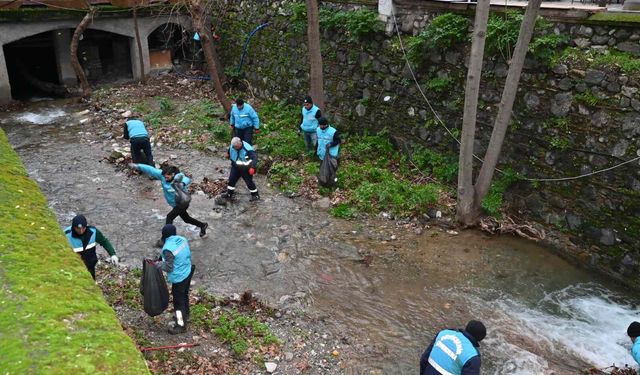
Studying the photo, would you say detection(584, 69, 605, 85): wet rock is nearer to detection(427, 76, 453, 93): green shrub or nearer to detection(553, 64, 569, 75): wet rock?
detection(553, 64, 569, 75): wet rock

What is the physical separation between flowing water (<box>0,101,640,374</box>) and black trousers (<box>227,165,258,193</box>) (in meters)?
0.33

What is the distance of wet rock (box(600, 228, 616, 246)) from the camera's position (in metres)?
8.15

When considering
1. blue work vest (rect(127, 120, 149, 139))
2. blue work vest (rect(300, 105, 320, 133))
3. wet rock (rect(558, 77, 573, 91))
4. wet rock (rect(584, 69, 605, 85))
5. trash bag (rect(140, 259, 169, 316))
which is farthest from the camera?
blue work vest (rect(300, 105, 320, 133))

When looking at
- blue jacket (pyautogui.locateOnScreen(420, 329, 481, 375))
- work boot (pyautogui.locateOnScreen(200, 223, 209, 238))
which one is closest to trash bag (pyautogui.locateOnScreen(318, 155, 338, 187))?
work boot (pyautogui.locateOnScreen(200, 223, 209, 238))

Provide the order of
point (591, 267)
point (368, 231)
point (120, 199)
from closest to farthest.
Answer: point (591, 267) → point (368, 231) → point (120, 199)

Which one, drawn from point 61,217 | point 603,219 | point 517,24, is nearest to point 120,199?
point 61,217

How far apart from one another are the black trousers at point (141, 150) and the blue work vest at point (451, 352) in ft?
25.3

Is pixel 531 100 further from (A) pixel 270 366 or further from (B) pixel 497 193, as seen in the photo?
(A) pixel 270 366

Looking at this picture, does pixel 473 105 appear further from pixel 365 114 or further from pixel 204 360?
pixel 204 360

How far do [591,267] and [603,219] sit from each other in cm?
77

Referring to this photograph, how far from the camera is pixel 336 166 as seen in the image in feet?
33.4

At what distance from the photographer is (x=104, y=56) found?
62.8ft

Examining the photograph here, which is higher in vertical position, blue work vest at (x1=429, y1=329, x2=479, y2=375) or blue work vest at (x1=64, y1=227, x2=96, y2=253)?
blue work vest at (x1=64, y1=227, x2=96, y2=253)

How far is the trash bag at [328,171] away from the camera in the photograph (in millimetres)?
10133
